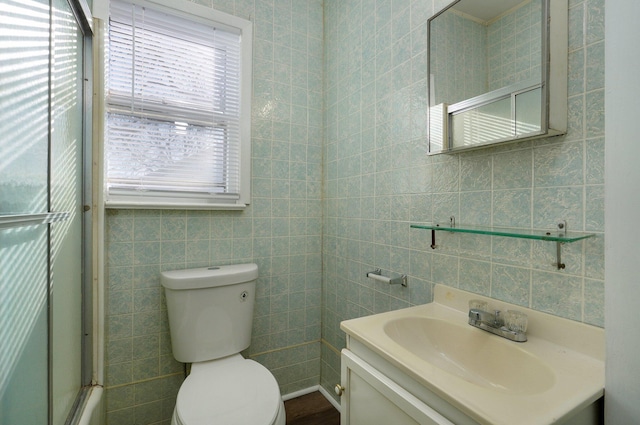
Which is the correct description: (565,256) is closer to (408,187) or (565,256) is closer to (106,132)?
(408,187)

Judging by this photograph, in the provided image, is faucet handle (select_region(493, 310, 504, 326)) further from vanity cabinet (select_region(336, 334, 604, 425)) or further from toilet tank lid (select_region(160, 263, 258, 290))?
toilet tank lid (select_region(160, 263, 258, 290))

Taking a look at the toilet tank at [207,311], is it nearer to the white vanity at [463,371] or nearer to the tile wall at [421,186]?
the tile wall at [421,186]

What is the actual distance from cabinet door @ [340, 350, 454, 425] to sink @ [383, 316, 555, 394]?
0.51 feet

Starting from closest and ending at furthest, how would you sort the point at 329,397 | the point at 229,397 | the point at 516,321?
the point at 516,321, the point at 229,397, the point at 329,397

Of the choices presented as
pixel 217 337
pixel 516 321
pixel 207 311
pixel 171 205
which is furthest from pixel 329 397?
pixel 171 205

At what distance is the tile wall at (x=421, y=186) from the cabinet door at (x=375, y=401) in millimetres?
471

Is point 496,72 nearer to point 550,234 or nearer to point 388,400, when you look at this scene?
point 550,234

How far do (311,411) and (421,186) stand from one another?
140cm

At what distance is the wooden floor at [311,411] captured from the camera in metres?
1.66

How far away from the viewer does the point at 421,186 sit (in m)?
1.26

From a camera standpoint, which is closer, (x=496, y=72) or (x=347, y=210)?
(x=496, y=72)

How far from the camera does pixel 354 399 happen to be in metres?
0.95

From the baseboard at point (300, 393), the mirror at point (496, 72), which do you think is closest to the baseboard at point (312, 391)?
the baseboard at point (300, 393)

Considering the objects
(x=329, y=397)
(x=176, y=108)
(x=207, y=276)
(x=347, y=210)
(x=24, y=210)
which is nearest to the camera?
(x=24, y=210)
